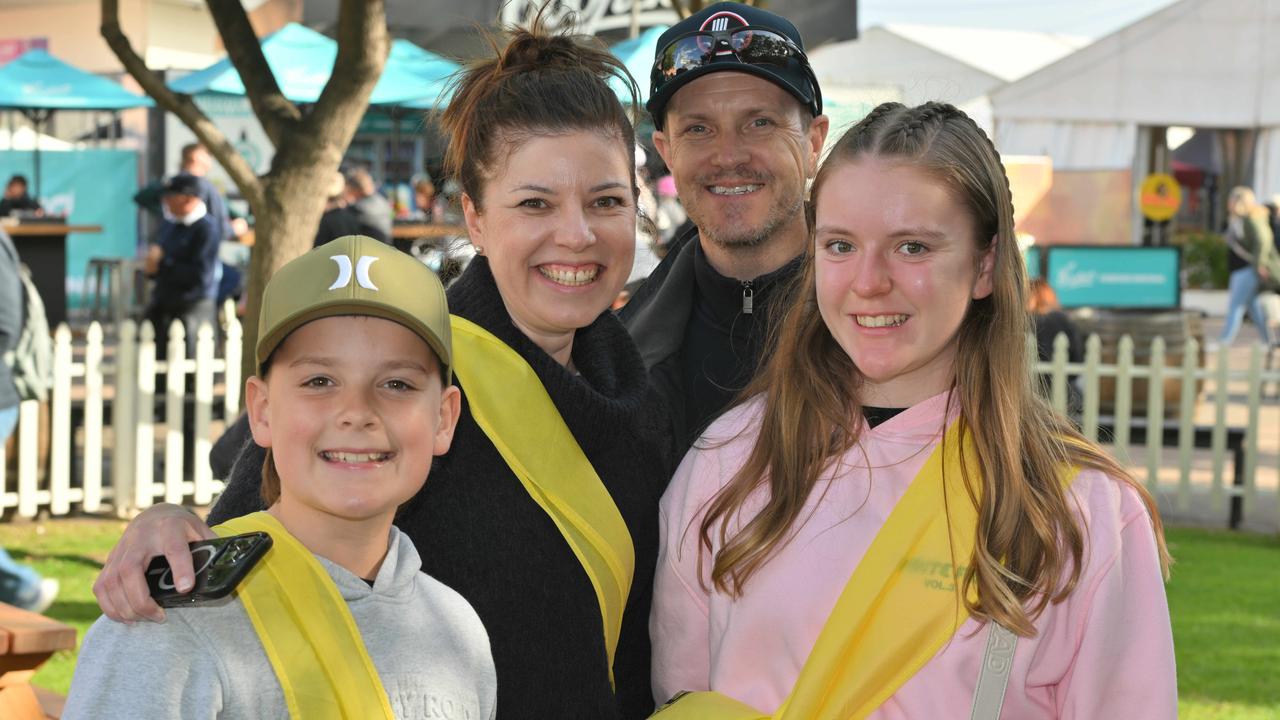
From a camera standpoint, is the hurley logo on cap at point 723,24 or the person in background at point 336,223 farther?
the person in background at point 336,223

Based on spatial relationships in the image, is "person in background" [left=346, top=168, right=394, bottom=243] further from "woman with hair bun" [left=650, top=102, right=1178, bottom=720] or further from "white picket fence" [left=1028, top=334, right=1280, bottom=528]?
"woman with hair bun" [left=650, top=102, right=1178, bottom=720]

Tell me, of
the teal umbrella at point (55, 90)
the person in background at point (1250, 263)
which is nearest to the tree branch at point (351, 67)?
the teal umbrella at point (55, 90)

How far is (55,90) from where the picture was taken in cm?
1820

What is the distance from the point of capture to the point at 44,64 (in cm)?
1886

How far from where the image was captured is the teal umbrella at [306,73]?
13789 millimetres

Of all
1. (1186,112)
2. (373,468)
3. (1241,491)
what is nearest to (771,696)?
(373,468)

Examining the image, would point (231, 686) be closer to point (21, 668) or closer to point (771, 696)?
point (771, 696)

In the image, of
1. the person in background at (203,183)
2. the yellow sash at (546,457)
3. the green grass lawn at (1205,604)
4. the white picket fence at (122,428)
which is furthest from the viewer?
the person in background at (203,183)

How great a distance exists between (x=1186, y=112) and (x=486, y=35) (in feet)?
66.9

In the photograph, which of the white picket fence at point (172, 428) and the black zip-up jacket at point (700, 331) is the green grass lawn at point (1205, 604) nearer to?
the white picket fence at point (172, 428)

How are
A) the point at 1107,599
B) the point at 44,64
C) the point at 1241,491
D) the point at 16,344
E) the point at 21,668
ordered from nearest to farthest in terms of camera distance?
the point at 1107,599 < the point at 21,668 < the point at 16,344 < the point at 1241,491 < the point at 44,64

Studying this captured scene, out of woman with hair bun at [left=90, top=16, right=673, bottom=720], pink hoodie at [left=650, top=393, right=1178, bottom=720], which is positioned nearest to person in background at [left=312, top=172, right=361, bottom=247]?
woman with hair bun at [left=90, top=16, right=673, bottom=720]

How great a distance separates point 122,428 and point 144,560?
304 inches

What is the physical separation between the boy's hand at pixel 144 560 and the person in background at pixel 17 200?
1678 cm
